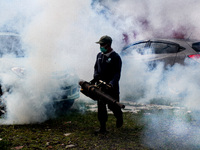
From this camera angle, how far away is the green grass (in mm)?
3703

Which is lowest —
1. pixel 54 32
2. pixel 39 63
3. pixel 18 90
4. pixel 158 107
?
pixel 158 107

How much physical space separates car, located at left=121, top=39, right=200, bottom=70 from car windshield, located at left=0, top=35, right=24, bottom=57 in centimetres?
329

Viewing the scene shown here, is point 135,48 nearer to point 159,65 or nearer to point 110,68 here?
point 159,65

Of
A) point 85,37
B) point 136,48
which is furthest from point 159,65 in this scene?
point 85,37

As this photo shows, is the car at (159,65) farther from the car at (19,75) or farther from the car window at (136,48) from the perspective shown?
the car at (19,75)

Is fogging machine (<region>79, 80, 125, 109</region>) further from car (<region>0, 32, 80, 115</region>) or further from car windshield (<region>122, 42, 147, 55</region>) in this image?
car windshield (<region>122, 42, 147, 55</region>)

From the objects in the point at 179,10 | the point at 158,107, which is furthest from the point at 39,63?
the point at 179,10

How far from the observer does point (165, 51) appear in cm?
685

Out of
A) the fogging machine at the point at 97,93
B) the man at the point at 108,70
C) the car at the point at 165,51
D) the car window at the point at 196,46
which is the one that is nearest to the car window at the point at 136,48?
the car at the point at 165,51

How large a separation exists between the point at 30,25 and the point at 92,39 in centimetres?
177

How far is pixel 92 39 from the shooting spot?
6.48m

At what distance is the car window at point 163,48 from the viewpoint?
6750 mm

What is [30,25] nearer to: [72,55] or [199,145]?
[72,55]

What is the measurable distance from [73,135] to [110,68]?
4.31 feet
